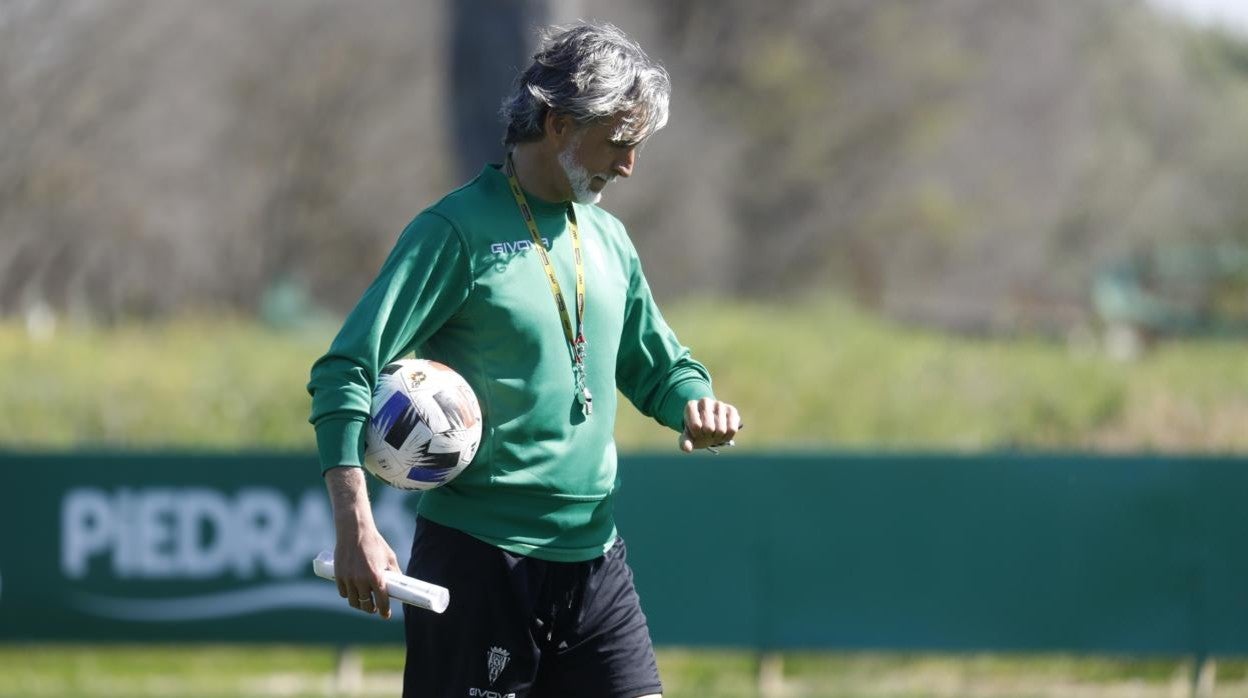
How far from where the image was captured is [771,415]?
1305 cm

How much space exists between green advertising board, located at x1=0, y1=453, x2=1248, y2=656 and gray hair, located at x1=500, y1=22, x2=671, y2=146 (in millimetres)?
4884

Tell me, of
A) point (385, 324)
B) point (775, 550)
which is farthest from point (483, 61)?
point (385, 324)

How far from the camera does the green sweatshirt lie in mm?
3268

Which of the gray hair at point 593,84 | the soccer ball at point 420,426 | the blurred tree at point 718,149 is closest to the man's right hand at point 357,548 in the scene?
the soccer ball at point 420,426

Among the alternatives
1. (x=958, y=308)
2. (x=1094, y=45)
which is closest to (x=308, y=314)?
(x=958, y=308)

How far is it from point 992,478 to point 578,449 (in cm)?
519

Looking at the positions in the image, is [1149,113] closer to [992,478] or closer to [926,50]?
[926,50]

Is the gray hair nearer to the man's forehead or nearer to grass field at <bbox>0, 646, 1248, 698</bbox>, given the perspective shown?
the man's forehead

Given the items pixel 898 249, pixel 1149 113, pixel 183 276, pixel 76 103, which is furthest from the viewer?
pixel 1149 113

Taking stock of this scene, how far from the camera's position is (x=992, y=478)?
8.32 meters

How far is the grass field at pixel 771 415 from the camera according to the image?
8.73m

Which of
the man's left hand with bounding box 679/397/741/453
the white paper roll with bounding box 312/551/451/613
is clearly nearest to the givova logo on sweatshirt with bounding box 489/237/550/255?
the man's left hand with bounding box 679/397/741/453

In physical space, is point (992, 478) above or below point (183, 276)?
below

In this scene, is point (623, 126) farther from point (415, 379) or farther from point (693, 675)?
point (693, 675)
